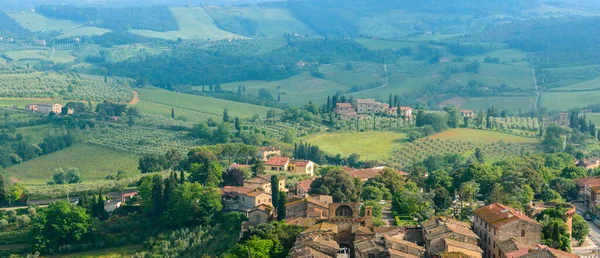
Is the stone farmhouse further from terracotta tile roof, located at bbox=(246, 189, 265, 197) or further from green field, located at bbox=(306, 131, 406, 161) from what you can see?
green field, located at bbox=(306, 131, 406, 161)

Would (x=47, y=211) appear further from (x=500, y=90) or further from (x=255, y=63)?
(x=255, y=63)

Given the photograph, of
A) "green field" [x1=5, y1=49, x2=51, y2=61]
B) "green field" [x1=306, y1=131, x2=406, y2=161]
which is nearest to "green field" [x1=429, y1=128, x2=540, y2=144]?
"green field" [x1=306, y1=131, x2=406, y2=161]

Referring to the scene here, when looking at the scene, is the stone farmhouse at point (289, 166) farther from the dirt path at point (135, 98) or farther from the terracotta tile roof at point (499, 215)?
the dirt path at point (135, 98)

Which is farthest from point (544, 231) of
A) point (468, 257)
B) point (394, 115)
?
point (394, 115)

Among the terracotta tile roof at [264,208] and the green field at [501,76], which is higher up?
the terracotta tile roof at [264,208]

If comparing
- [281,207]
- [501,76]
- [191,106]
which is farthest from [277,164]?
[501,76]

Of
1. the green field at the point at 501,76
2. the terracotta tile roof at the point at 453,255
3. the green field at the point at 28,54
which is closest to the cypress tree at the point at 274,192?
the terracotta tile roof at the point at 453,255

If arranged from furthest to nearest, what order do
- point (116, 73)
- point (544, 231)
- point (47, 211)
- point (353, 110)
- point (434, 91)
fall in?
1. point (116, 73)
2. point (434, 91)
3. point (353, 110)
4. point (47, 211)
5. point (544, 231)
